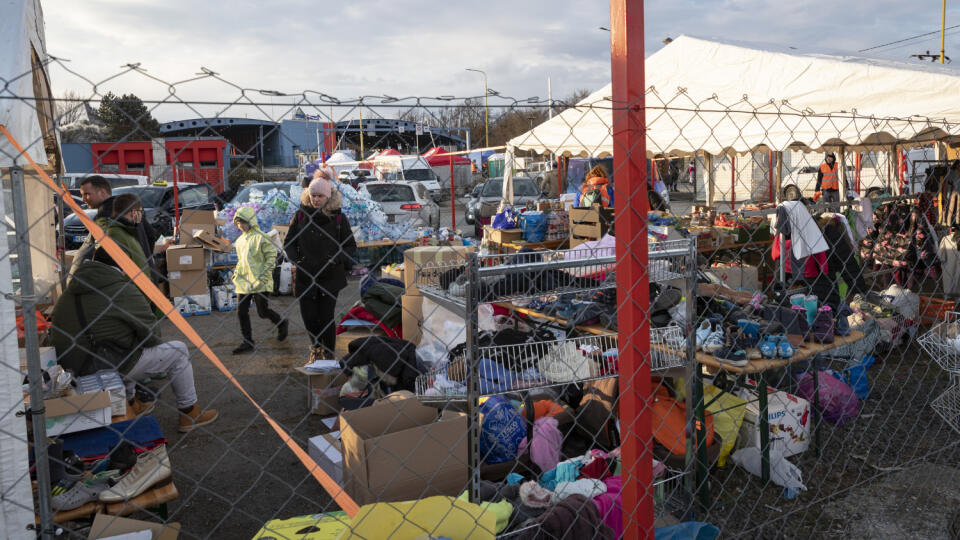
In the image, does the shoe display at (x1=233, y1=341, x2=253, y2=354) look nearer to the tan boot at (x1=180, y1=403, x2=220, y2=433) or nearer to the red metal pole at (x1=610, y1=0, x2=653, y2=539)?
the tan boot at (x1=180, y1=403, x2=220, y2=433)

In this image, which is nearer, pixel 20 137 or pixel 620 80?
pixel 620 80

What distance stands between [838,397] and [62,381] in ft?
16.6

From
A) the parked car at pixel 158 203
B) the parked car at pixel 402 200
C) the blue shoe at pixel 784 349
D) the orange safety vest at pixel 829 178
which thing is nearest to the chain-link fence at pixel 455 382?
the blue shoe at pixel 784 349

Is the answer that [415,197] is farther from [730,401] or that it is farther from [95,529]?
[95,529]

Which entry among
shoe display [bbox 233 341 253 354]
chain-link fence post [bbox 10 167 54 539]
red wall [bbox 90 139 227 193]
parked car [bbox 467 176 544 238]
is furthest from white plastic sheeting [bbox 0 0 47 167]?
parked car [bbox 467 176 544 238]

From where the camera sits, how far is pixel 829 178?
43.6ft

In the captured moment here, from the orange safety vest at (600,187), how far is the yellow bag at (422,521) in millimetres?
6512

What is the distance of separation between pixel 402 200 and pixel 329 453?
11.4 m

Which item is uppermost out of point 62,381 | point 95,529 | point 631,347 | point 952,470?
point 631,347

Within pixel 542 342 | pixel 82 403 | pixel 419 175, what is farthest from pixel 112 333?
pixel 419 175

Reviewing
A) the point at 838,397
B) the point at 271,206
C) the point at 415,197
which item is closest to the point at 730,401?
the point at 838,397

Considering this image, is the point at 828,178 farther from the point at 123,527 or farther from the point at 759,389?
the point at 123,527

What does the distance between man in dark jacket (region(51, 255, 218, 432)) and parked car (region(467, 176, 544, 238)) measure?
12.5m

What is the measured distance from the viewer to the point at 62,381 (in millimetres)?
3721
